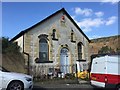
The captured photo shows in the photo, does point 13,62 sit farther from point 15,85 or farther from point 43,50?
point 15,85

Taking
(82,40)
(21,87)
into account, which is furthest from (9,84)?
(82,40)

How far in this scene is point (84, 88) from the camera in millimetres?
18078

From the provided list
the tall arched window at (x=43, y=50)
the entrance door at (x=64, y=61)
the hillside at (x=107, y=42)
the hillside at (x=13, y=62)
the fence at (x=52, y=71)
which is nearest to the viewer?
the hillside at (x=13, y=62)

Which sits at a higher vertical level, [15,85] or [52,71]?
[52,71]

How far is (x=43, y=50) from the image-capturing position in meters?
27.1

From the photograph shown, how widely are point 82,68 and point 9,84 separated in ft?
54.5

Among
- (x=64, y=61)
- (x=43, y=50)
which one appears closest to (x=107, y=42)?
(x=64, y=61)

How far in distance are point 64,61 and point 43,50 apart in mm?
2843

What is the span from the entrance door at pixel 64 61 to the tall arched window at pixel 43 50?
1881mm

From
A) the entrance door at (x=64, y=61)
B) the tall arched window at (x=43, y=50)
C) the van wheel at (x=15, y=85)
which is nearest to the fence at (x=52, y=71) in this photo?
the entrance door at (x=64, y=61)

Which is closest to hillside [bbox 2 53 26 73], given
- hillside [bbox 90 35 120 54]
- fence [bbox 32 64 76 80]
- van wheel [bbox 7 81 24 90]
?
fence [bbox 32 64 76 80]

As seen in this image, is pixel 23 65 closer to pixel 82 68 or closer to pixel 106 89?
pixel 82 68

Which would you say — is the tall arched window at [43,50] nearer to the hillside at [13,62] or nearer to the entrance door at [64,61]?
the entrance door at [64,61]

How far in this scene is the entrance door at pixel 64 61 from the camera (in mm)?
28369
